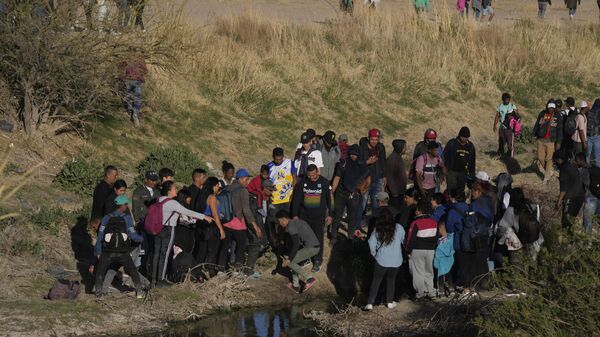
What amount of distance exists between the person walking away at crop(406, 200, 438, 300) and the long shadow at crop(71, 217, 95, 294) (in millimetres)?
4569

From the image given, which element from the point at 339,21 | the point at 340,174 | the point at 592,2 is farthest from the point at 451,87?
the point at 592,2

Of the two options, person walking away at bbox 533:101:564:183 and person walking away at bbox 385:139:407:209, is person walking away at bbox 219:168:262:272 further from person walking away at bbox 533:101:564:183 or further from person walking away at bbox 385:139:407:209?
person walking away at bbox 533:101:564:183

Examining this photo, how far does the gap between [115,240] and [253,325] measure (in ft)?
7.45

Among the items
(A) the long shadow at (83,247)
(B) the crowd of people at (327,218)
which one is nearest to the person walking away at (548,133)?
(B) the crowd of people at (327,218)

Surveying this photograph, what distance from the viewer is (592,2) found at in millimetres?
50031

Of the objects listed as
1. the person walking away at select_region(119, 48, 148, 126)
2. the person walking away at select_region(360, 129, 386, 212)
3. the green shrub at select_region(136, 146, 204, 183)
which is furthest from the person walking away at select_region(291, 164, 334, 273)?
the person walking away at select_region(119, 48, 148, 126)

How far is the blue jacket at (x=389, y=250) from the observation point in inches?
659

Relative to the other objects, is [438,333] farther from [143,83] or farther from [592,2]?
[592,2]

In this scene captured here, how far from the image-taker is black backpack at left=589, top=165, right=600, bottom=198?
19.7m

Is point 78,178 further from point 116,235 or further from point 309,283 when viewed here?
point 116,235

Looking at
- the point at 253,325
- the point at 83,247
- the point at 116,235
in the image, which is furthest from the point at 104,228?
the point at 83,247

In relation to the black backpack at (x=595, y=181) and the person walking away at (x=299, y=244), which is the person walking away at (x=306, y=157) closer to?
the person walking away at (x=299, y=244)

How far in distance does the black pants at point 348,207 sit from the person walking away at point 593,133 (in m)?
6.41

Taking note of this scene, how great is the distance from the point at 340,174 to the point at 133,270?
431 centimetres
